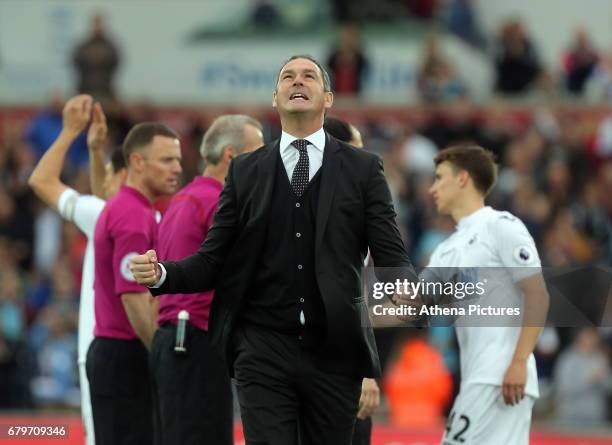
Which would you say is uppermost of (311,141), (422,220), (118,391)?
(422,220)

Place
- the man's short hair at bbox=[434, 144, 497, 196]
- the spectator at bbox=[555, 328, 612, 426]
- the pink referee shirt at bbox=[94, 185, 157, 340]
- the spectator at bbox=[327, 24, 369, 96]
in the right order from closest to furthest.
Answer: the pink referee shirt at bbox=[94, 185, 157, 340]
the man's short hair at bbox=[434, 144, 497, 196]
the spectator at bbox=[555, 328, 612, 426]
the spectator at bbox=[327, 24, 369, 96]

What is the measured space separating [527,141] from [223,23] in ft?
17.7

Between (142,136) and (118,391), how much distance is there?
151 centimetres

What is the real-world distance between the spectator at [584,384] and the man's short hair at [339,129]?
704 cm

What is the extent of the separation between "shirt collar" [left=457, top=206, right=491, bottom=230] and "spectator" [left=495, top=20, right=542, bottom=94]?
11.2 metres

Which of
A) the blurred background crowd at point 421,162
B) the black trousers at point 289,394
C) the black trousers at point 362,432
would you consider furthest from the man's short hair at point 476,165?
the blurred background crowd at point 421,162

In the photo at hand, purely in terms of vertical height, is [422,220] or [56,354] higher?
[422,220]

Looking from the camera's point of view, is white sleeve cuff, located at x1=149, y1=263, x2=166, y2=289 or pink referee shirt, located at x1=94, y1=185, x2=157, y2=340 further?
pink referee shirt, located at x1=94, y1=185, x2=157, y2=340

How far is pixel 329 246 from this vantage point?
7.59 metres

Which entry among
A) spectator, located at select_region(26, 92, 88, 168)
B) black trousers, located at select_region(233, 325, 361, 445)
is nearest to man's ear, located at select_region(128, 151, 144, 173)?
black trousers, located at select_region(233, 325, 361, 445)

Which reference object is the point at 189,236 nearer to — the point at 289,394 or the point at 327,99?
the point at 327,99

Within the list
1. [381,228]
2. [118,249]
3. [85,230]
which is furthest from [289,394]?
[85,230]

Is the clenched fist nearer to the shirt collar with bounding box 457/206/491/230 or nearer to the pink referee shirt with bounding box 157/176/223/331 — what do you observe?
the pink referee shirt with bounding box 157/176/223/331

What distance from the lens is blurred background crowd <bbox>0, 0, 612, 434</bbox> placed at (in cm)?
1603
